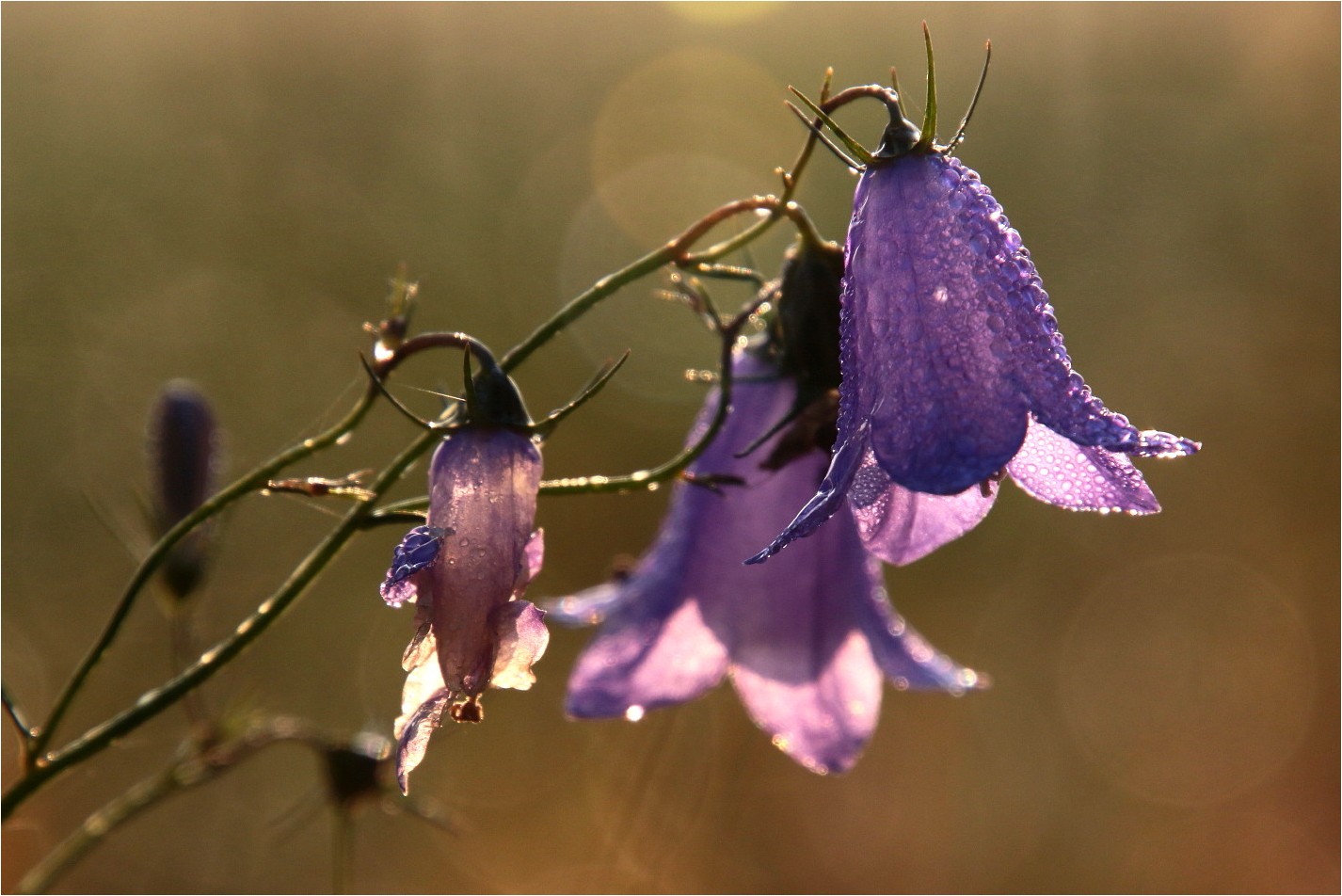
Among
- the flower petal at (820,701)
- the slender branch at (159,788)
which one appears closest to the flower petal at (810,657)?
the flower petal at (820,701)

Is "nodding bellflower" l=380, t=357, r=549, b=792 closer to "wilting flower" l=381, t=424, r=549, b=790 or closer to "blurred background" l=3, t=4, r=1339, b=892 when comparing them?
"wilting flower" l=381, t=424, r=549, b=790

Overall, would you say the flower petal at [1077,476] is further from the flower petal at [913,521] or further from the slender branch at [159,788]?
the slender branch at [159,788]

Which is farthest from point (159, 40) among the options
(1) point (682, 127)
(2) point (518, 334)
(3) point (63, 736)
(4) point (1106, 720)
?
(4) point (1106, 720)

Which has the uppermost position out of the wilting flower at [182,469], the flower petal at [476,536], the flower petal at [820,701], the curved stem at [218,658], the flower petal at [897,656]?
the flower petal at [476,536]

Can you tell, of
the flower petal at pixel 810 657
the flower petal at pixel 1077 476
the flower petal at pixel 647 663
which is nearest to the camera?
the flower petal at pixel 1077 476

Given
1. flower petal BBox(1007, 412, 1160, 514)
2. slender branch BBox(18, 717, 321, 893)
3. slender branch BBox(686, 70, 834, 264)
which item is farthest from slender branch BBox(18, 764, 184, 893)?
flower petal BBox(1007, 412, 1160, 514)

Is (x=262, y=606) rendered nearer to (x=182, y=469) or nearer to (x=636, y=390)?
(x=182, y=469)

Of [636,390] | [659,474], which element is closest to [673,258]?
[659,474]
